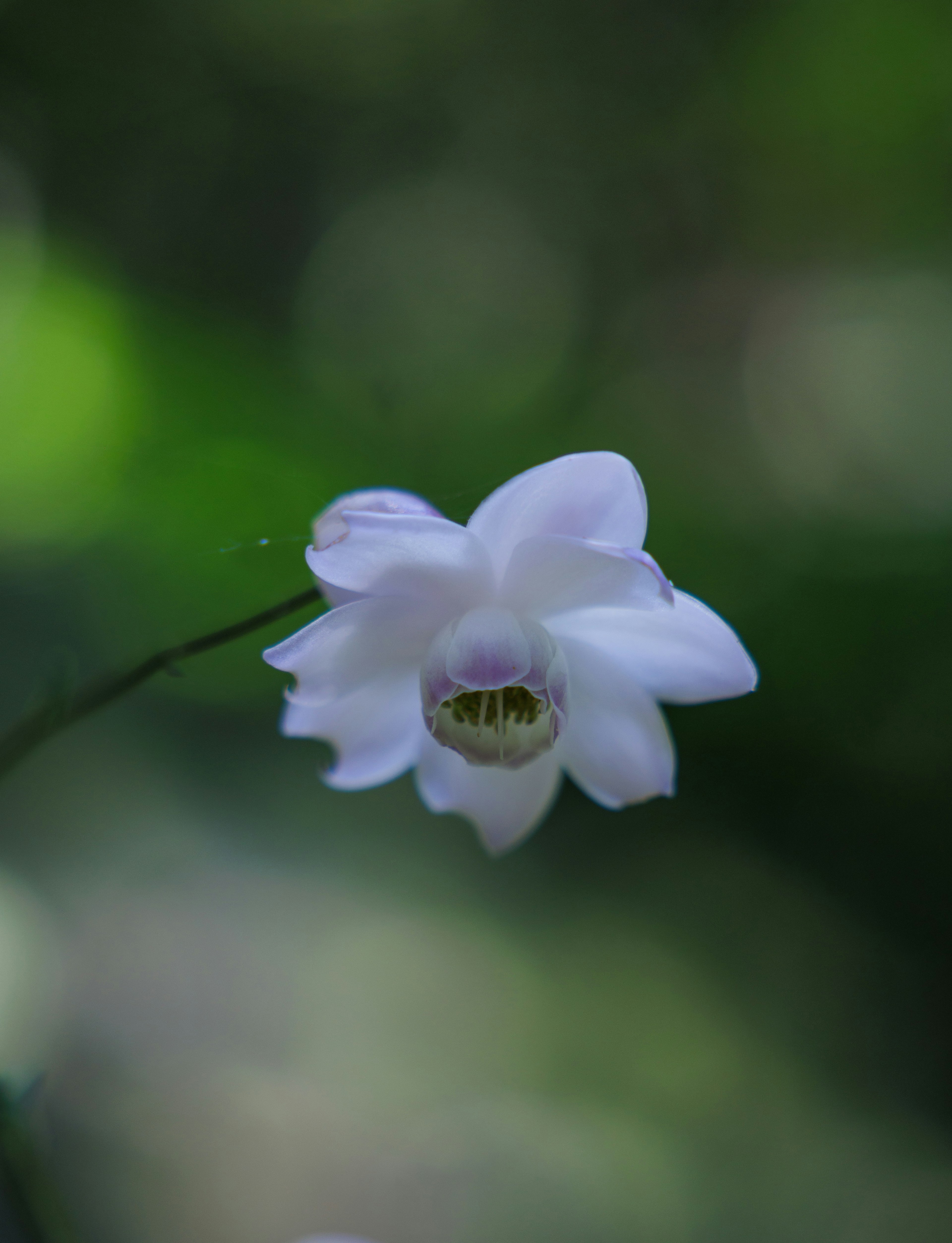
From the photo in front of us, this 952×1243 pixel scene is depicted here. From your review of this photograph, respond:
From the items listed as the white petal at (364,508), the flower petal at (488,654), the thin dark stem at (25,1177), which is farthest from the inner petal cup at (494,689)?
the thin dark stem at (25,1177)

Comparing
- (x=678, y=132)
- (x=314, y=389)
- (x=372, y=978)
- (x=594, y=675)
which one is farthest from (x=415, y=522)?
(x=678, y=132)

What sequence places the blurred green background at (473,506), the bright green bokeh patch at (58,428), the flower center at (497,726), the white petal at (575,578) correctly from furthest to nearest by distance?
the bright green bokeh patch at (58,428) → the blurred green background at (473,506) → the flower center at (497,726) → the white petal at (575,578)

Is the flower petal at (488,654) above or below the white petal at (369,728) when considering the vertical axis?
above

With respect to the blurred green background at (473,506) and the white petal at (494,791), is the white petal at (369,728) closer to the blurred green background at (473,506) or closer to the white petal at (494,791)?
the white petal at (494,791)

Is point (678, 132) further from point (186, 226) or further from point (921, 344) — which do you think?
point (186, 226)

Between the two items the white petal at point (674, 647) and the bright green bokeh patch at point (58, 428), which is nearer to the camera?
the white petal at point (674, 647)

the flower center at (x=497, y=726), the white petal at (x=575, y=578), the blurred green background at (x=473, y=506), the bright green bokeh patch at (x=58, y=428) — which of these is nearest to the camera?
the white petal at (x=575, y=578)

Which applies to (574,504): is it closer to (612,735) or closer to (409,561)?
(409,561)

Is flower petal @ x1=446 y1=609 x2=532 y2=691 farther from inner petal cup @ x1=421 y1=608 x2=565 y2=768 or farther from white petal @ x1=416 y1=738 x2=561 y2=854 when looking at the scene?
white petal @ x1=416 y1=738 x2=561 y2=854
